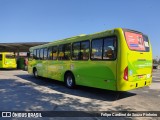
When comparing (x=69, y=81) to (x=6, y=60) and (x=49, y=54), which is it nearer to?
(x=49, y=54)

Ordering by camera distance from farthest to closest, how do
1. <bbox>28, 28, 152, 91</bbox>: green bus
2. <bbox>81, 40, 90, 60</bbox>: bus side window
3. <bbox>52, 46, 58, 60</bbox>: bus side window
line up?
<bbox>52, 46, 58, 60</bbox>: bus side window < <bbox>81, 40, 90, 60</bbox>: bus side window < <bbox>28, 28, 152, 91</bbox>: green bus

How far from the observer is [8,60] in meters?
28.8

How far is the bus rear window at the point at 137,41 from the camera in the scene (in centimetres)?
871

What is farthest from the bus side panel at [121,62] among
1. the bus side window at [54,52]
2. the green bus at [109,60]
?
the bus side window at [54,52]

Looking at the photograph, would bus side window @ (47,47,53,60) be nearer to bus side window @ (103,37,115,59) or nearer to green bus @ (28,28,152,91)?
green bus @ (28,28,152,91)

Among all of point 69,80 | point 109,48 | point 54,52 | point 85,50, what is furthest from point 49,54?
point 109,48

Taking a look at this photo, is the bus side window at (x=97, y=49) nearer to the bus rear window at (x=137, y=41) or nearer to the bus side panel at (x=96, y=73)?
the bus side panel at (x=96, y=73)

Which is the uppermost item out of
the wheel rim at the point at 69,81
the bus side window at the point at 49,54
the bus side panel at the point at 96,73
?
the bus side window at the point at 49,54

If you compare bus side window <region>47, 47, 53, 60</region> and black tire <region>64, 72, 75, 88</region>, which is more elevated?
bus side window <region>47, 47, 53, 60</region>

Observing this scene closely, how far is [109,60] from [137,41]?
4.97 ft

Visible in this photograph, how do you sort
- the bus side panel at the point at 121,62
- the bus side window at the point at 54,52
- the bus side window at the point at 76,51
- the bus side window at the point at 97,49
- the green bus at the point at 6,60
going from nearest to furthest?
the bus side panel at the point at 121,62, the bus side window at the point at 97,49, the bus side window at the point at 76,51, the bus side window at the point at 54,52, the green bus at the point at 6,60

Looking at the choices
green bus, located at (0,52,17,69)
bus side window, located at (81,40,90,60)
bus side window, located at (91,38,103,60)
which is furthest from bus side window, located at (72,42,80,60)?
green bus, located at (0,52,17,69)

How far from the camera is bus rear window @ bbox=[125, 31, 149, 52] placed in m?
8.71

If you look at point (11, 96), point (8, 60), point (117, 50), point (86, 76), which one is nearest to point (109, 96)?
point (86, 76)
